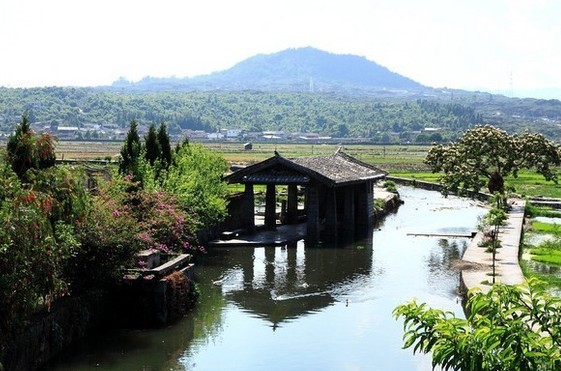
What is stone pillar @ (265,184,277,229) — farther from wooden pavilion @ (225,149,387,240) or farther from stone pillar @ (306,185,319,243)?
stone pillar @ (306,185,319,243)

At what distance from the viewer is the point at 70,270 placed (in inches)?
848

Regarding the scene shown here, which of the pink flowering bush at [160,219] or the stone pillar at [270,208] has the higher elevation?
the pink flowering bush at [160,219]

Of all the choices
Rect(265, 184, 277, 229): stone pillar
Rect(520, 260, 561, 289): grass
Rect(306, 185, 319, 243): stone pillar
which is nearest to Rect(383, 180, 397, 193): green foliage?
Rect(265, 184, 277, 229): stone pillar

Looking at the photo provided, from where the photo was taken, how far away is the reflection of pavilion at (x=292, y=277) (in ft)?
87.4

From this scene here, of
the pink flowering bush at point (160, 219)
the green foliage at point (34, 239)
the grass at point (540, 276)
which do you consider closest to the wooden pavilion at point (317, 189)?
the grass at point (540, 276)

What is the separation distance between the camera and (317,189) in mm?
40156

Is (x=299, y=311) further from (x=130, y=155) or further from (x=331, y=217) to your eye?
(x=331, y=217)

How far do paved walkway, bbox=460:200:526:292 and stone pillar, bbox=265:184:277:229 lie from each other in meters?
9.06

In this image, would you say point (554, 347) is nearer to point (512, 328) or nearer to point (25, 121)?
point (512, 328)

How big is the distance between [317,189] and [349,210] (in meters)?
4.74

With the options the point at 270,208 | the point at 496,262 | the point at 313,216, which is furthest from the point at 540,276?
the point at 270,208

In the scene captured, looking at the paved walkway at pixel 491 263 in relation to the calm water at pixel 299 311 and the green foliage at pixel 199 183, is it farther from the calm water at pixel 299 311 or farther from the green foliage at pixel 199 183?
the green foliage at pixel 199 183

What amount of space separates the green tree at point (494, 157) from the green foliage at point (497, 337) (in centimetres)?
3785

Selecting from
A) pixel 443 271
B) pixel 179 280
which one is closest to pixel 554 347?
pixel 179 280
